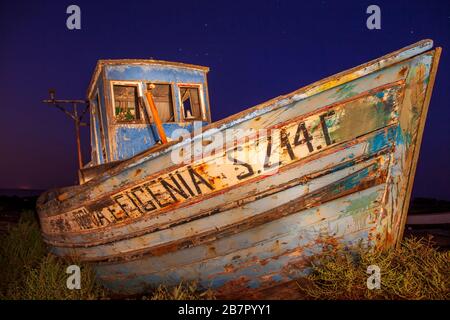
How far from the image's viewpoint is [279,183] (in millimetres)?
2914

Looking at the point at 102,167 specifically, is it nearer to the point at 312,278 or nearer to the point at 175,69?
the point at 175,69

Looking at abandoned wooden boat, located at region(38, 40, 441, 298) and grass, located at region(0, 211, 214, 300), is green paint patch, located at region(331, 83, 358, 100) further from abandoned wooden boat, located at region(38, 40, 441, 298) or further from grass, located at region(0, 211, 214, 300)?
grass, located at region(0, 211, 214, 300)

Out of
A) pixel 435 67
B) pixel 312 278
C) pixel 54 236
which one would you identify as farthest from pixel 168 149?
pixel 54 236

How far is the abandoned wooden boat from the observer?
→ 2.81m

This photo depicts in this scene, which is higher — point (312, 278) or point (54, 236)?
point (54, 236)

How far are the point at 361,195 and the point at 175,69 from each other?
3.78 m

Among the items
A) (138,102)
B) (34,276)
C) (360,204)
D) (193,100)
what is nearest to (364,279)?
(360,204)

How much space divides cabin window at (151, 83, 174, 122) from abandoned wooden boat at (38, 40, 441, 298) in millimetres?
2022

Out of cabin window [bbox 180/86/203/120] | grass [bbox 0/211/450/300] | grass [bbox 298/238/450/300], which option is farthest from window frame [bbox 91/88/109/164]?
grass [bbox 298/238/450/300]

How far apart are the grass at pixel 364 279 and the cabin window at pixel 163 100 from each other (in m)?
3.30

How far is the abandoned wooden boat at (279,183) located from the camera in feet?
9.23

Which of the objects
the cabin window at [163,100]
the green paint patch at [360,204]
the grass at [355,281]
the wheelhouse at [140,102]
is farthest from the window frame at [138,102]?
the green paint patch at [360,204]

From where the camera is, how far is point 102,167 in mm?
4109

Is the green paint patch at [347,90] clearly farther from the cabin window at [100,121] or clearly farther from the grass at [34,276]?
the cabin window at [100,121]
